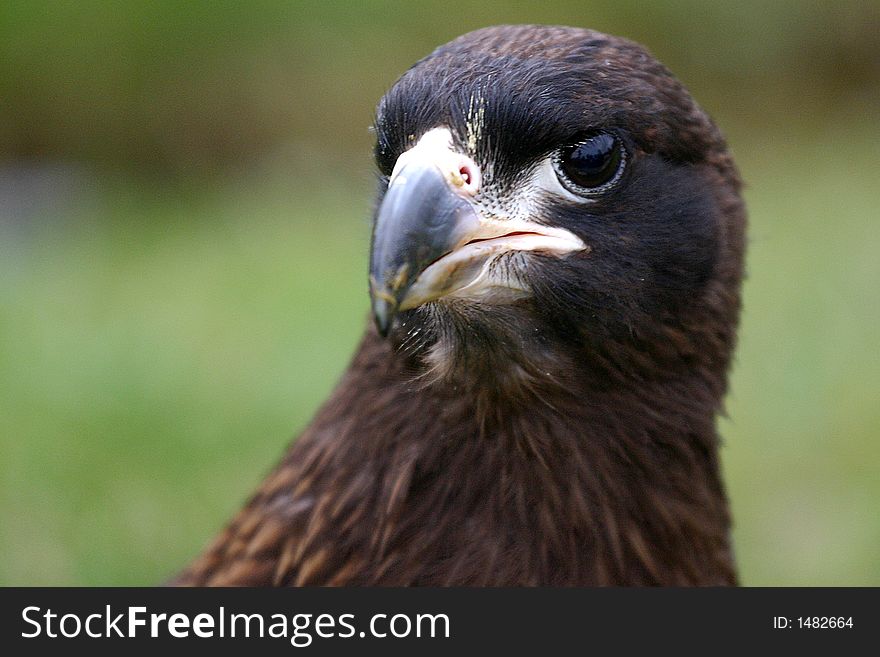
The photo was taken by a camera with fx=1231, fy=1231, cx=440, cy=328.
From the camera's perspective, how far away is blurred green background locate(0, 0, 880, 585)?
5.16 meters

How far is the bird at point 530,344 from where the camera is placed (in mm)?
2402

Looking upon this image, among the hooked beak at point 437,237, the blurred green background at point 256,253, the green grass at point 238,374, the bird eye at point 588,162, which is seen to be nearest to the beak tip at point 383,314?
the hooked beak at point 437,237

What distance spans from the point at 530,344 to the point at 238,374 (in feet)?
13.2

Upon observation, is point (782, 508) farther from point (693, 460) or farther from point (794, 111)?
point (794, 111)

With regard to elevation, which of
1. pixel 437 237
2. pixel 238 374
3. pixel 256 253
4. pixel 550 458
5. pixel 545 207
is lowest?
pixel 550 458

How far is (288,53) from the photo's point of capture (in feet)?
37.6

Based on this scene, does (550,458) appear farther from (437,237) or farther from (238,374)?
(238,374)

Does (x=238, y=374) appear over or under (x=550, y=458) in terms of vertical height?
over

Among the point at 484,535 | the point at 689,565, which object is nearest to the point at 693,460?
the point at 689,565

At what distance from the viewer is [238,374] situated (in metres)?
6.29

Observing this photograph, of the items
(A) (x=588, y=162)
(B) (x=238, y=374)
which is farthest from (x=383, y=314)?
(B) (x=238, y=374)

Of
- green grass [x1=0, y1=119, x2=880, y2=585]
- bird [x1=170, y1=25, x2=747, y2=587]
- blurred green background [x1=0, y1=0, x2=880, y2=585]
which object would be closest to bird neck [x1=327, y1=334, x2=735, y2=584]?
bird [x1=170, y1=25, x2=747, y2=587]

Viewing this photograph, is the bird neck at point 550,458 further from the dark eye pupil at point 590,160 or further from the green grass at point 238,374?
the green grass at point 238,374

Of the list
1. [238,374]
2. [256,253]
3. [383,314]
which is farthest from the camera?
[256,253]
